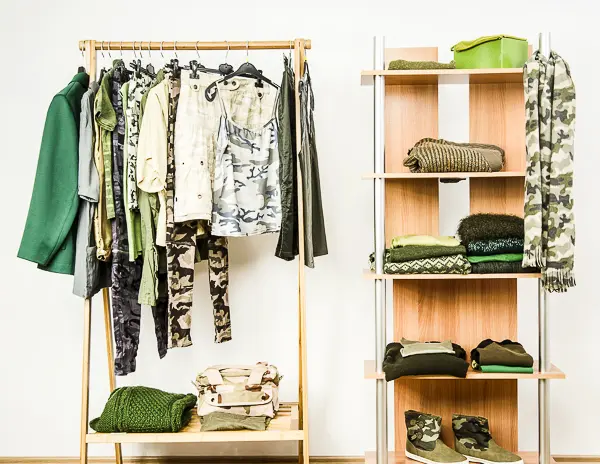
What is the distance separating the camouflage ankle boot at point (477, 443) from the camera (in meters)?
2.60

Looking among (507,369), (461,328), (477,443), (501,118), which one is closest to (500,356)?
(507,369)

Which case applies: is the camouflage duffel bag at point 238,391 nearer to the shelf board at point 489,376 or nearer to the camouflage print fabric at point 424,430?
the shelf board at point 489,376

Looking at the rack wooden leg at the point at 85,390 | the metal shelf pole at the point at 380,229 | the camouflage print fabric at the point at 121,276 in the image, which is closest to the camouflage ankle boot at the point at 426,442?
the metal shelf pole at the point at 380,229

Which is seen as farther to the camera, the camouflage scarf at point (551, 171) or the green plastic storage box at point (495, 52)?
the green plastic storage box at point (495, 52)

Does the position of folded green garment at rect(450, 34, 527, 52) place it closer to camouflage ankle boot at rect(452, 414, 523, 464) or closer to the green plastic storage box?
the green plastic storage box

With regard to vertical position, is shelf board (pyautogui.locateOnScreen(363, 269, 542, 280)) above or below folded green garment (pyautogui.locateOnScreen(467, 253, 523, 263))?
below

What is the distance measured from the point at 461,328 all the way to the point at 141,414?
1.44 meters

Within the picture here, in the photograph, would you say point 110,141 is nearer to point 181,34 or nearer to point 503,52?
point 181,34

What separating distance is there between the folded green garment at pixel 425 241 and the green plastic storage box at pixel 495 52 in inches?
29.7

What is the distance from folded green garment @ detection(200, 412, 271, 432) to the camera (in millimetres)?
2594

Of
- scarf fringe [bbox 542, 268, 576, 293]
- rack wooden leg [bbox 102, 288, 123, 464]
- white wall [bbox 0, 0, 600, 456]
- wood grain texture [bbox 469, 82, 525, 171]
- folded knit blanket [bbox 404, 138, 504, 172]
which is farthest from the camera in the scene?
white wall [bbox 0, 0, 600, 456]

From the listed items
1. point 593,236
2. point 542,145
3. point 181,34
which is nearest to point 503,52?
point 542,145

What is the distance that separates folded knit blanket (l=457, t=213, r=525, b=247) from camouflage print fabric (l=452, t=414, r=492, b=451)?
756 millimetres

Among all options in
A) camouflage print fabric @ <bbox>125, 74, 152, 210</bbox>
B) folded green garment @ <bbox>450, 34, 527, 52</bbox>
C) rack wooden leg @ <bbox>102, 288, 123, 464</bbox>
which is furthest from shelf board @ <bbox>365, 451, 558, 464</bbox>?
folded green garment @ <bbox>450, 34, 527, 52</bbox>
